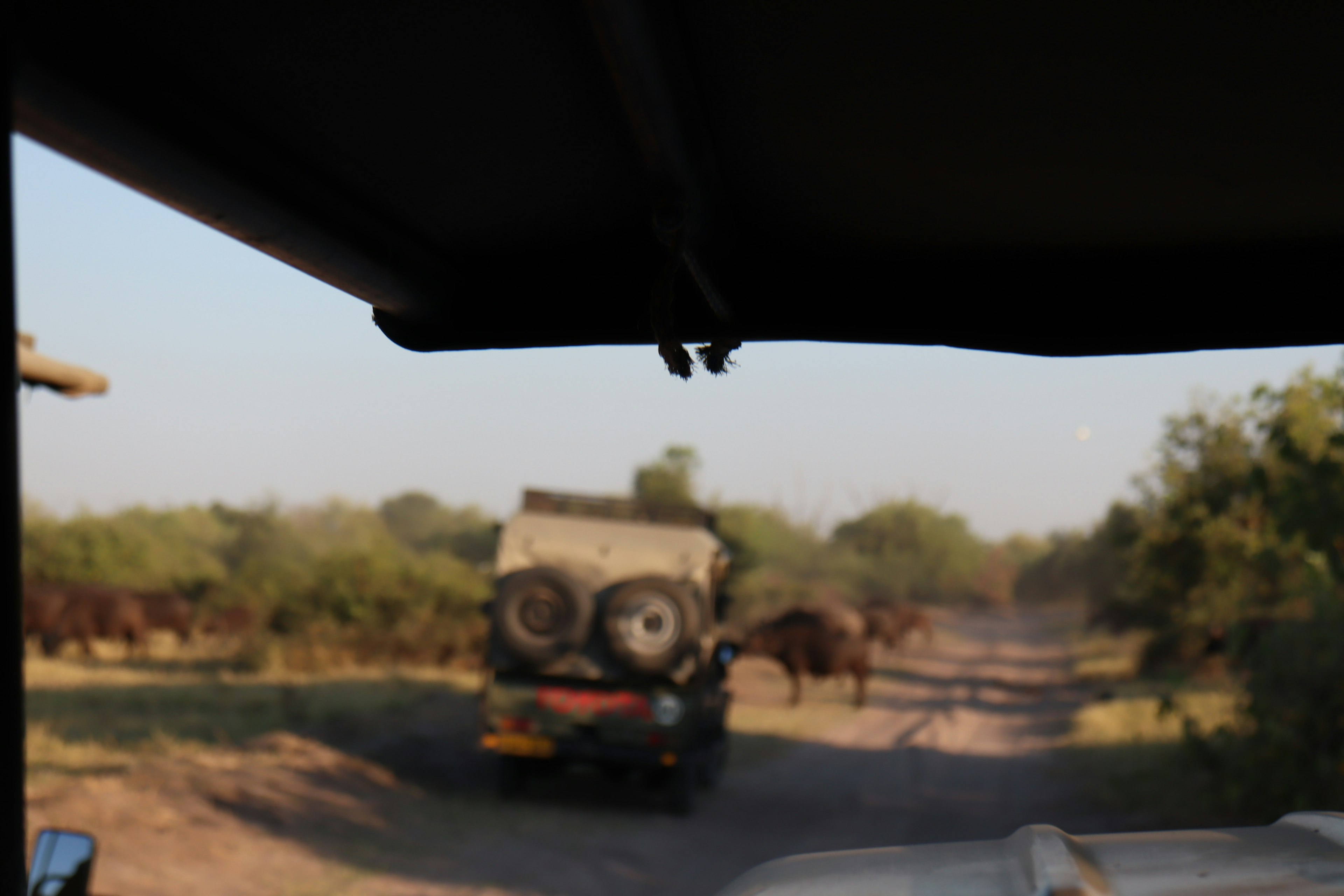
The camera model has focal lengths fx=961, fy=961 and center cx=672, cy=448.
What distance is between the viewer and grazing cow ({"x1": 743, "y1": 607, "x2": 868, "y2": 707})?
1634 cm

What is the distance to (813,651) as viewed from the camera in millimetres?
16609

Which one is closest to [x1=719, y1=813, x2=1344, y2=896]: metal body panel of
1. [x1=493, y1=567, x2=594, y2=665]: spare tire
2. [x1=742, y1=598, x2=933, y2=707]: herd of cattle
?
[x1=493, y1=567, x2=594, y2=665]: spare tire

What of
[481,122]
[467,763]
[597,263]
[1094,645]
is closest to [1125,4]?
[481,122]

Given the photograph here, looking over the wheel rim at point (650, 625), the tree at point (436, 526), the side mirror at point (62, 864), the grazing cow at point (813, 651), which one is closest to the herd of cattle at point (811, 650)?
the grazing cow at point (813, 651)

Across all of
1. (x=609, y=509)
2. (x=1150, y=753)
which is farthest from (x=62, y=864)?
(x=1150, y=753)

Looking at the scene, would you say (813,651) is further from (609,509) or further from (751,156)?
(751,156)

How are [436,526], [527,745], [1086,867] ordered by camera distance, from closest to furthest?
[1086,867], [527,745], [436,526]

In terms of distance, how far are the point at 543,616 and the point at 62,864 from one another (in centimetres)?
667

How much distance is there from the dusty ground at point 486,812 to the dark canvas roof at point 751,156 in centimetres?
590

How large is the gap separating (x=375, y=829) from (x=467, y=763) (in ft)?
9.35

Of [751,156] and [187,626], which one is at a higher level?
[751,156]

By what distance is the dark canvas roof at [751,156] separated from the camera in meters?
1.09

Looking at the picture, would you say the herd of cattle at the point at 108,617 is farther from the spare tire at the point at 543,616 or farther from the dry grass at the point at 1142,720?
the dry grass at the point at 1142,720

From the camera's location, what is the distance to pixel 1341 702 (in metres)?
7.88
